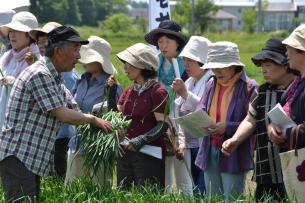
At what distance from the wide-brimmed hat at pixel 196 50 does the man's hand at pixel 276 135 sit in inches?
47.3

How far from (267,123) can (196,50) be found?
3.58 feet

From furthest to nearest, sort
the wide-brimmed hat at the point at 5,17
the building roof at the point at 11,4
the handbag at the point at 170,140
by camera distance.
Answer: the building roof at the point at 11,4 < the wide-brimmed hat at the point at 5,17 < the handbag at the point at 170,140

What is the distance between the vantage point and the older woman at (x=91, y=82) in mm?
5250

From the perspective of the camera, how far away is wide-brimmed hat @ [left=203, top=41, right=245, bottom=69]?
15.4 feet

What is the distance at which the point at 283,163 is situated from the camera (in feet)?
13.2

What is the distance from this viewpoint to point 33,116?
4156mm

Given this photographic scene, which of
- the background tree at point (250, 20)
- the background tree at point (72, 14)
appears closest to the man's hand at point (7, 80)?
the background tree at point (250, 20)

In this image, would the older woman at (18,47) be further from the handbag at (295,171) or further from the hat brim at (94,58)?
the handbag at (295,171)

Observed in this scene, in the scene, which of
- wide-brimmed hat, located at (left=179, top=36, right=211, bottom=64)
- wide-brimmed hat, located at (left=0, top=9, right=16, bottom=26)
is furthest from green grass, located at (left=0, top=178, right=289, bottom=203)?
wide-brimmed hat, located at (left=0, top=9, right=16, bottom=26)

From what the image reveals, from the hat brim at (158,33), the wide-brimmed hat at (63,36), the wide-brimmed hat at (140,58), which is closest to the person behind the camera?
the wide-brimmed hat at (63,36)

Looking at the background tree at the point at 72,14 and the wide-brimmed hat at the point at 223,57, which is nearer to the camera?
the wide-brimmed hat at the point at 223,57

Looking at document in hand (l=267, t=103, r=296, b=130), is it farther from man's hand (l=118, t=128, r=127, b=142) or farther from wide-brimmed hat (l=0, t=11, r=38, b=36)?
wide-brimmed hat (l=0, t=11, r=38, b=36)

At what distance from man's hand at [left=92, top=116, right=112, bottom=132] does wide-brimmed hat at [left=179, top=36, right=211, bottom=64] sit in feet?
3.39

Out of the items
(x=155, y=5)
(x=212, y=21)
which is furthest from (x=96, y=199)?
Answer: (x=212, y=21)
